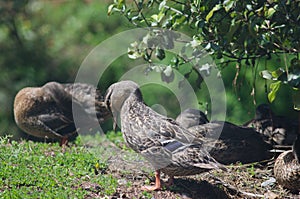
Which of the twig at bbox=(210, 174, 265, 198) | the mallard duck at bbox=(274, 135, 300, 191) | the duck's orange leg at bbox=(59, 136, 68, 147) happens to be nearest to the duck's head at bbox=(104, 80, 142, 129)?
the duck's orange leg at bbox=(59, 136, 68, 147)

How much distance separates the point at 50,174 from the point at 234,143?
96.1 inches

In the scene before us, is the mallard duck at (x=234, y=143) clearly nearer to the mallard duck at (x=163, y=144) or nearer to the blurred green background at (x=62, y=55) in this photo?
the mallard duck at (x=163, y=144)

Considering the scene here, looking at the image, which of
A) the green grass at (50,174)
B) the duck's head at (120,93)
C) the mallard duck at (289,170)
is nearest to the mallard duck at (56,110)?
the green grass at (50,174)

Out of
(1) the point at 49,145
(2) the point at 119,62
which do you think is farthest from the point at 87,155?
(2) the point at 119,62

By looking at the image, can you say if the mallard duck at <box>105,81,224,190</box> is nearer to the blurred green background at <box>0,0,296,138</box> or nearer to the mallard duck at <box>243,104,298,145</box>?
the mallard duck at <box>243,104,298,145</box>

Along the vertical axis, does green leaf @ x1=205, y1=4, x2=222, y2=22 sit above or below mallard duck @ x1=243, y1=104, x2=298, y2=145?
above

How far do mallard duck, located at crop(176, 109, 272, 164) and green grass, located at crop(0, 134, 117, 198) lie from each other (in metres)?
1.46

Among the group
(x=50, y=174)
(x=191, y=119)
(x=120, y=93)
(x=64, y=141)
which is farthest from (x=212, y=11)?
(x=64, y=141)

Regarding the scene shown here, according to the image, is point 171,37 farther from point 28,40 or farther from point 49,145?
point 28,40

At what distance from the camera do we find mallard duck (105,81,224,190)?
6.21 meters

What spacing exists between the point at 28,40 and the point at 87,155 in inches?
243

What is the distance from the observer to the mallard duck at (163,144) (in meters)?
6.21

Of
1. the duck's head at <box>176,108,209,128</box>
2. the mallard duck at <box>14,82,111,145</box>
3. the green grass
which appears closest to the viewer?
the green grass

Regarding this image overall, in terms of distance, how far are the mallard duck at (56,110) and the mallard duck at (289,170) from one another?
3.26m
